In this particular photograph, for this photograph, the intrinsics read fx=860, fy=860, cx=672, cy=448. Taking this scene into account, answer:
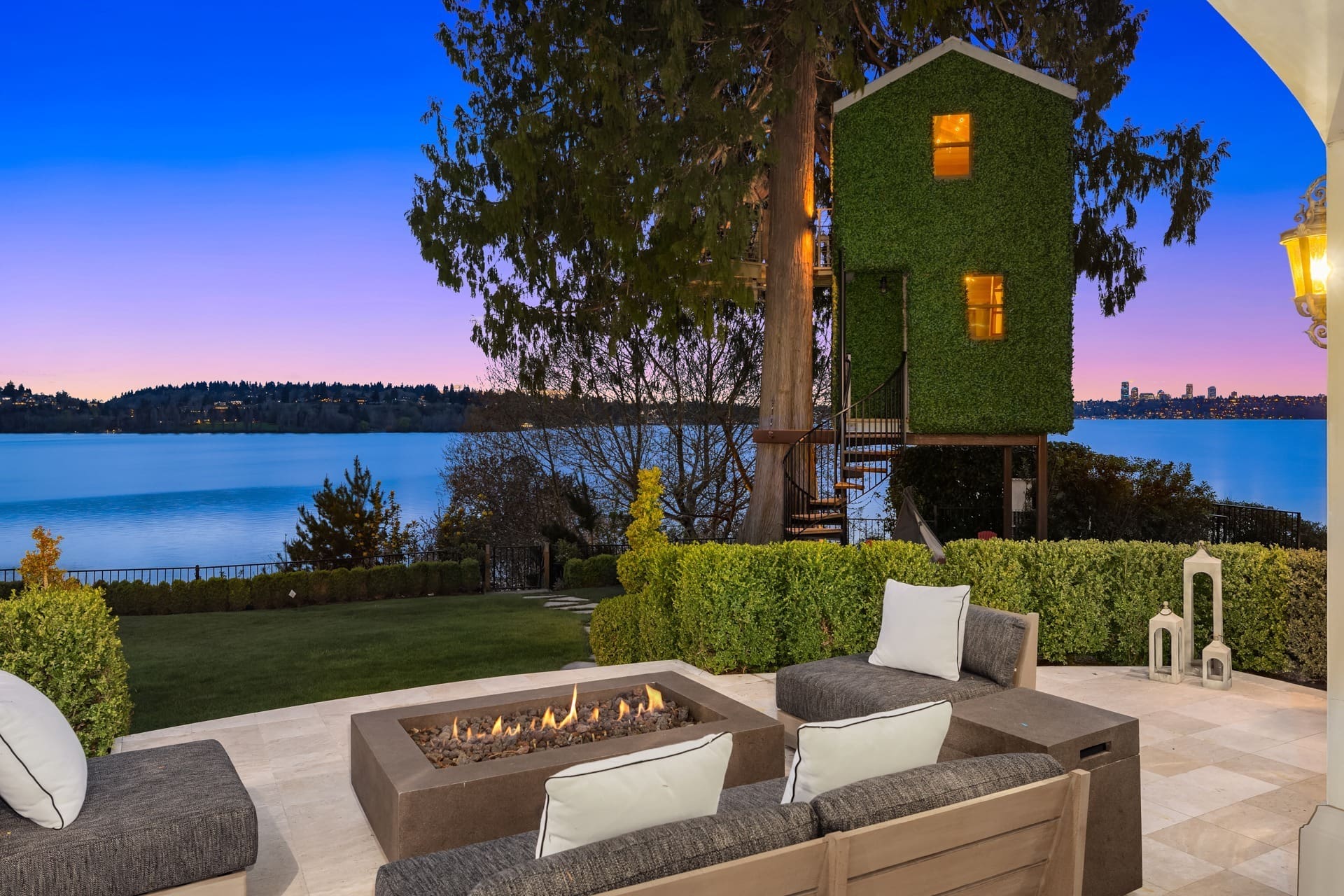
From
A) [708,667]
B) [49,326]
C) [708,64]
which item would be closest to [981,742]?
[708,667]

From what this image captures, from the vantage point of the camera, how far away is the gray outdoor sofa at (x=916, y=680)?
4289 millimetres

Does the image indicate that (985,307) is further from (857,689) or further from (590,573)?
(590,573)

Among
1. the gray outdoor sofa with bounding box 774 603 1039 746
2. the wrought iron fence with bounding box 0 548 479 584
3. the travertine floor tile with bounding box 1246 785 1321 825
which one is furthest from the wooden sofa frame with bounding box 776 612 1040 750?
the wrought iron fence with bounding box 0 548 479 584

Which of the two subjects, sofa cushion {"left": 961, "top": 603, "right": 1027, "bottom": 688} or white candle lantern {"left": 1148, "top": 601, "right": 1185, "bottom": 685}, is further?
white candle lantern {"left": 1148, "top": 601, "right": 1185, "bottom": 685}

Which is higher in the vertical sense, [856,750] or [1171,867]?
[856,750]

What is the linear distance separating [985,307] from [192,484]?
103 ft

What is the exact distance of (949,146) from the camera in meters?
11.5

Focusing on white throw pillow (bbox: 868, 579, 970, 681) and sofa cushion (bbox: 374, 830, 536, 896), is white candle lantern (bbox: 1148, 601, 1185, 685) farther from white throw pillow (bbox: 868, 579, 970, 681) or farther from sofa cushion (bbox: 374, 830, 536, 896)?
sofa cushion (bbox: 374, 830, 536, 896)

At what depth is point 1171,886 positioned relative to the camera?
10.9 ft

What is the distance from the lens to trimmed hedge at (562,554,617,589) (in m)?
18.5

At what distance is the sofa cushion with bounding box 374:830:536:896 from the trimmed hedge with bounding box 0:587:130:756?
8.41 ft

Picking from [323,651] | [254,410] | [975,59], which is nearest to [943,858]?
[323,651]

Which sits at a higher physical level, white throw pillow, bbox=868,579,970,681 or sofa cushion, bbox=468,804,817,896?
sofa cushion, bbox=468,804,817,896

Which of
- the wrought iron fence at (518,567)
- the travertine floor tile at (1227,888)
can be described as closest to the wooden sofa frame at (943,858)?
the travertine floor tile at (1227,888)
